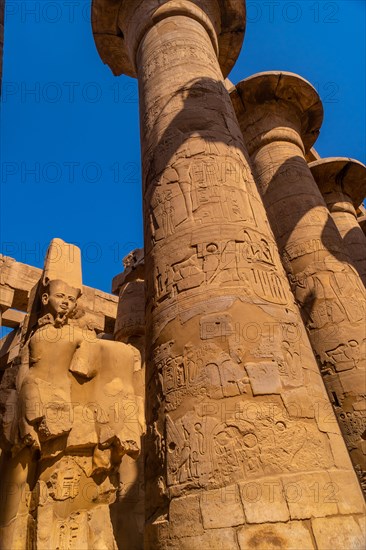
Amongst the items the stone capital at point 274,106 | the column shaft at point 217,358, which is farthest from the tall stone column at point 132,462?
the stone capital at point 274,106

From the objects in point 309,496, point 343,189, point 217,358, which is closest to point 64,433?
point 217,358

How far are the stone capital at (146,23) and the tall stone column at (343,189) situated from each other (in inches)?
144

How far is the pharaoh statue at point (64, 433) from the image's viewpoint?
3.61 metres

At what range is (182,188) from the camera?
4539 millimetres

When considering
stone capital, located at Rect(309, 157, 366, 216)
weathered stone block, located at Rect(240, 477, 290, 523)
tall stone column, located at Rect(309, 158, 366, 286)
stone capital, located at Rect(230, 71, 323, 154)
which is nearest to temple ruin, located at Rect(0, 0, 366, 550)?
weathered stone block, located at Rect(240, 477, 290, 523)

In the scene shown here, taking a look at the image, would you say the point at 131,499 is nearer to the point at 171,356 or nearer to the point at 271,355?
the point at 171,356

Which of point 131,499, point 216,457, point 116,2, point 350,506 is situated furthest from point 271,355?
point 116,2

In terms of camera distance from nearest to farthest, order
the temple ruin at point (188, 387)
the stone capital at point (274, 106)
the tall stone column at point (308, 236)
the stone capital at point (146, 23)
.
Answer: the temple ruin at point (188, 387)
the tall stone column at point (308, 236)
the stone capital at point (146, 23)
the stone capital at point (274, 106)

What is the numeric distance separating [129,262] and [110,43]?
4467 millimetres

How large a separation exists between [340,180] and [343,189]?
9.1 inches

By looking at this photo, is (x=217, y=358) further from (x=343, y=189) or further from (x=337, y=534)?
(x=343, y=189)

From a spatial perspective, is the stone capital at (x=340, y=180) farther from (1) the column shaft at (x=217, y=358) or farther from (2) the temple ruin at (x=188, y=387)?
(1) the column shaft at (x=217, y=358)

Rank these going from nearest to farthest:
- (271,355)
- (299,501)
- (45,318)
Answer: (299,501)
(271,355)
(45,318)

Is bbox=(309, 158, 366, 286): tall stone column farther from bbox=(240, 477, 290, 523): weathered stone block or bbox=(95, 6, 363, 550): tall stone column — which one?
bbox=(240, 477, 290, 523): weathered stone block
